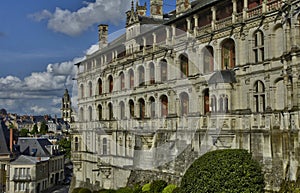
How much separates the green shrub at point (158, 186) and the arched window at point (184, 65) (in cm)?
826

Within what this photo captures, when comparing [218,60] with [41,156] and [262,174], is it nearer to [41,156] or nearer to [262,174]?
[262,174]

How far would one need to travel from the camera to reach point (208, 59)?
109 ft

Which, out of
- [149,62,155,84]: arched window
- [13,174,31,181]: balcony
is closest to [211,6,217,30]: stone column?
[149,62,155,84]: arched window

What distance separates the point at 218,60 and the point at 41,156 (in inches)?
1766

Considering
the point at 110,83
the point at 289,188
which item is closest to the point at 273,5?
the point at 289,188

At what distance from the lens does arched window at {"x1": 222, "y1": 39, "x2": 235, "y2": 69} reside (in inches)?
1219

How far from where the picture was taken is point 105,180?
147 feet

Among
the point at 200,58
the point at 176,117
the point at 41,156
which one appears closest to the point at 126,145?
the point at 176,117

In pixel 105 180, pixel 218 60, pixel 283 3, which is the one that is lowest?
pixel 105 180

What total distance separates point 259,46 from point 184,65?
29.1 feet

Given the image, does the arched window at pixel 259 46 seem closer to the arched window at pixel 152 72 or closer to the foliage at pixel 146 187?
the foliage at pixel 146 187

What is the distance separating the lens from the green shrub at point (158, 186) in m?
32.5

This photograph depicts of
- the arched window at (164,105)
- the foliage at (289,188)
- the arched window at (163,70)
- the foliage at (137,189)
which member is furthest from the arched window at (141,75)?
the foliage at (289,188)

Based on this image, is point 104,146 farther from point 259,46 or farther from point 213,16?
point 259,46
